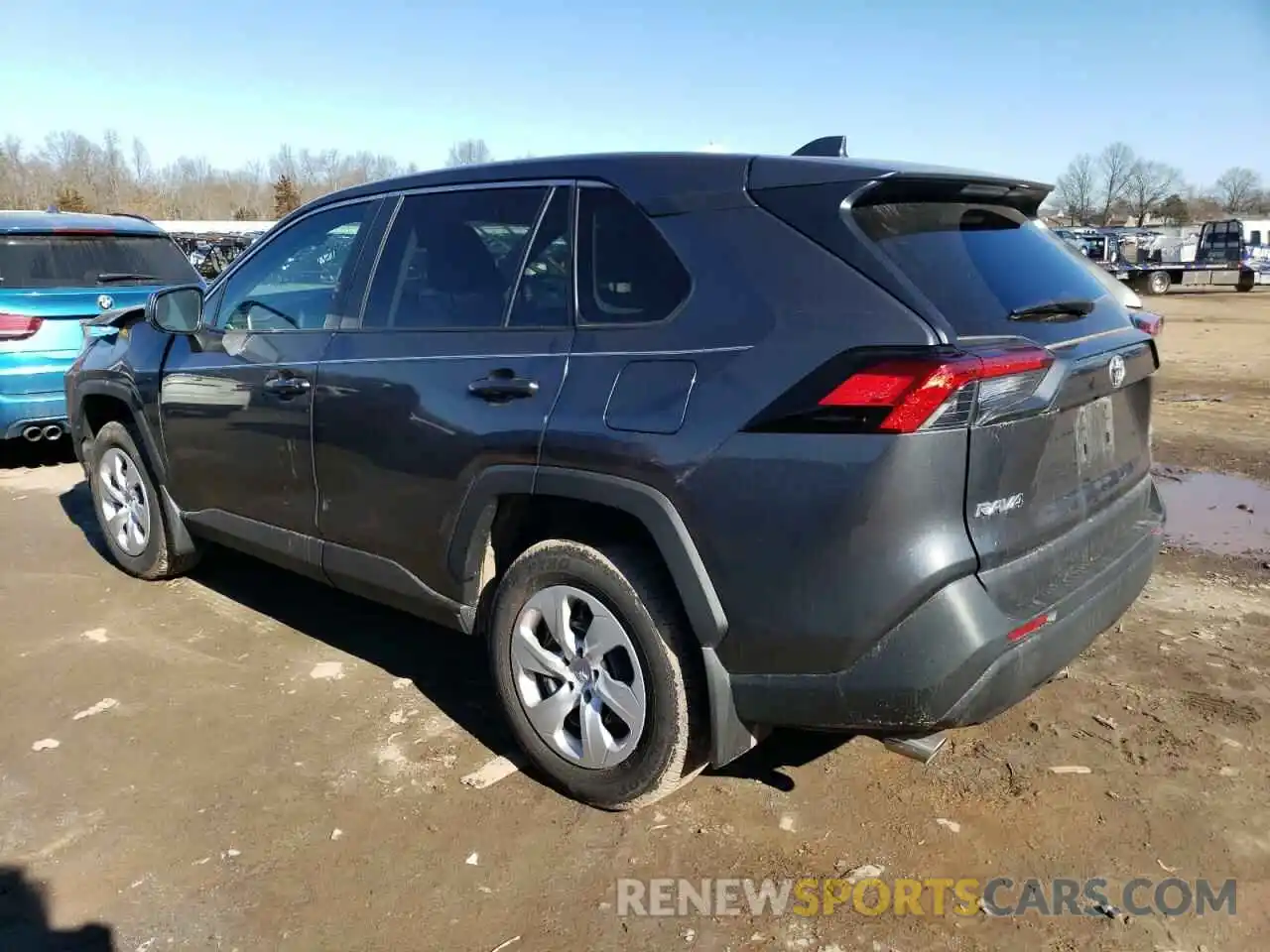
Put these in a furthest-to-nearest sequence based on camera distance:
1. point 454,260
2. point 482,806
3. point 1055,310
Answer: point 454,260
point 482,806
point 1055,310

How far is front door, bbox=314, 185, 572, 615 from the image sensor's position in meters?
3.00

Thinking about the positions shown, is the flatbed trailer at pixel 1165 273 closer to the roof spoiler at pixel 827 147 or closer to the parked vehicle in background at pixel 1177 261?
the parked vehicle in background at pixel 1177 261

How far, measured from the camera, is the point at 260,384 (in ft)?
12.8

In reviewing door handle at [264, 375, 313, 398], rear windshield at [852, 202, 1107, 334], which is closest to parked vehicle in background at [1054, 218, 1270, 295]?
rear windshield at [852, 202, 1107, 334]

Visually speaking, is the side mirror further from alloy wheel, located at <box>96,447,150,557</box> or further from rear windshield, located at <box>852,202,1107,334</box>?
rear windshield, located at <box>852,202,1107,334</box>

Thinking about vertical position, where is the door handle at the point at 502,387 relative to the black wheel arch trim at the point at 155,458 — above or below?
above

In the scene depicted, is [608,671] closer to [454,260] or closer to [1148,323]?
[454,260]

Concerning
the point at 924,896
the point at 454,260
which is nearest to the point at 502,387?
the point at 454,260

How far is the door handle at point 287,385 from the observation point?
3.68 metres

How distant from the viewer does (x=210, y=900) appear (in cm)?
268

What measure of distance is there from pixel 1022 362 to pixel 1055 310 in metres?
0.45

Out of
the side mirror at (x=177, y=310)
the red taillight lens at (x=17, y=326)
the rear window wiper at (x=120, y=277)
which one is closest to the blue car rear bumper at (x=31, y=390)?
the red taillight lens at (x=17, y=326)

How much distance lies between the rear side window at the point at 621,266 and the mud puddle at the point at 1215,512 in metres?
3.68

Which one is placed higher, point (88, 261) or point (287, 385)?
point (88, 261)
